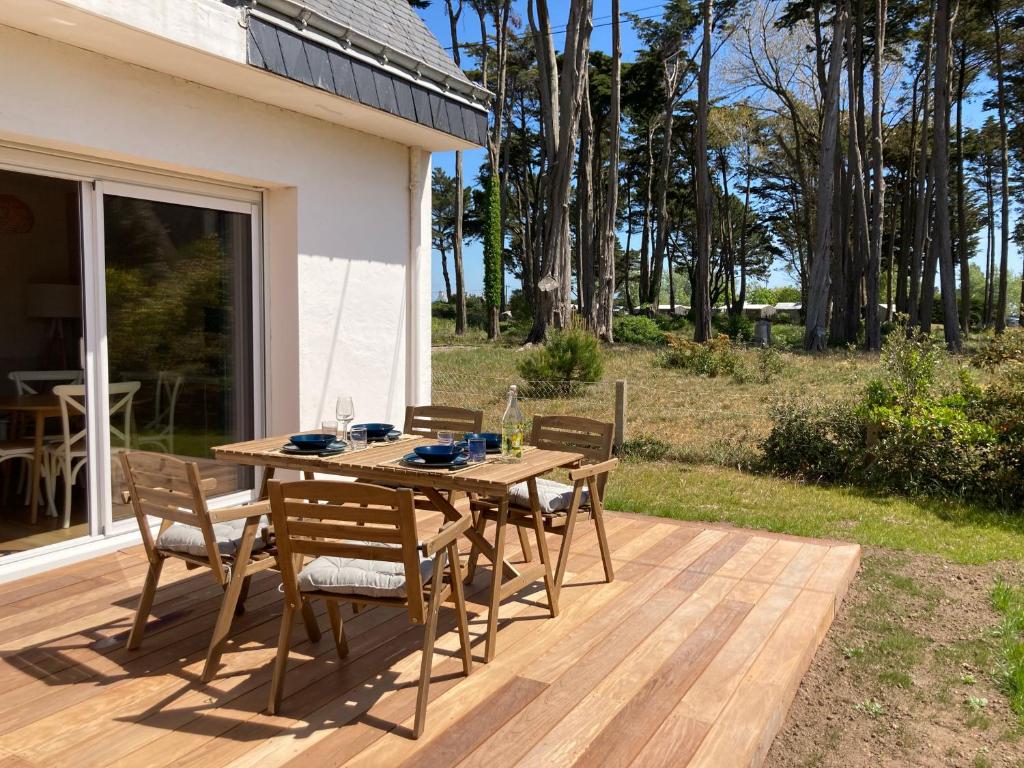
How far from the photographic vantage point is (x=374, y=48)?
4.74 m

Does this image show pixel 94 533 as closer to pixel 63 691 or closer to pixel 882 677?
pixel 63 691

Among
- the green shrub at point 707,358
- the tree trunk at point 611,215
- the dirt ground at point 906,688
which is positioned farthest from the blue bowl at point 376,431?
the tree trunk at point 611,215

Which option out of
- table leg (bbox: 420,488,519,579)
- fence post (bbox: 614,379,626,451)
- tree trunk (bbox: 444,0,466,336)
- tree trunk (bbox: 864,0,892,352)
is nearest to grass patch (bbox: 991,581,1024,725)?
table leg (bbox: 420,488,519,579)

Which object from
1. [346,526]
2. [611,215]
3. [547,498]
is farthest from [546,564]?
[611,215]

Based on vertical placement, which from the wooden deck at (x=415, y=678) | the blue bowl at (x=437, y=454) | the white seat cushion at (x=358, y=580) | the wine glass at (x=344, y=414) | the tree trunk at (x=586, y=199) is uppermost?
the tree trunk at (x=586, y=199)

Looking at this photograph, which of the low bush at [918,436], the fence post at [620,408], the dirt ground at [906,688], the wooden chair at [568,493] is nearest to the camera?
the dirt ground at [906,688]

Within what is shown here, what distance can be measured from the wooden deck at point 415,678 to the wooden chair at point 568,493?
290 mm

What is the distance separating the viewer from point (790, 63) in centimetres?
2433

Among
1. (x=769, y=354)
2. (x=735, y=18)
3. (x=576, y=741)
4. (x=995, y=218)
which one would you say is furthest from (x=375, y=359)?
(x=995, y=218)

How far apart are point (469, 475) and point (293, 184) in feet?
9.38

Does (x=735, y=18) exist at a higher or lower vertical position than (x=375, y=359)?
higher

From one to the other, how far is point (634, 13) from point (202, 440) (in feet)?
71.4

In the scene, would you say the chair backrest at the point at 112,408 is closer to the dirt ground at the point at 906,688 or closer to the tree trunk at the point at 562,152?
the dirt ground at the point at 906,688

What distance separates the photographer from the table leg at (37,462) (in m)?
4.25
